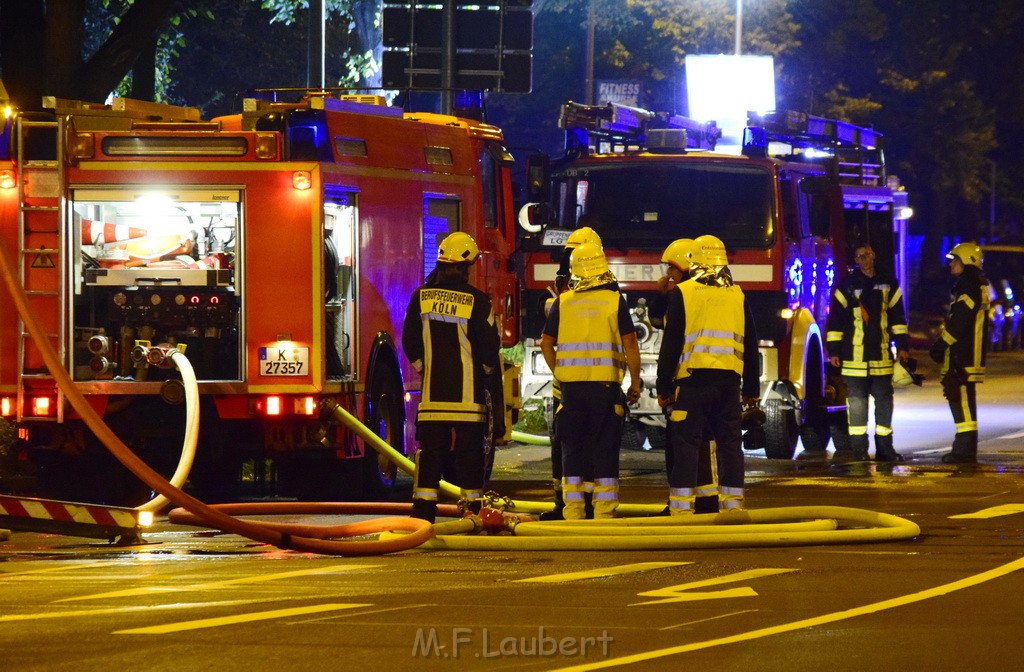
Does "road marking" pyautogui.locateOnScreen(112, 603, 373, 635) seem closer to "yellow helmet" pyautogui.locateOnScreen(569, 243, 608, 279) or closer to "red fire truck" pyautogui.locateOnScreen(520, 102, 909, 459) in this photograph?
Result: "yellow helmet" pyautogui.locateOnScreen(569, 243, 608, 279)

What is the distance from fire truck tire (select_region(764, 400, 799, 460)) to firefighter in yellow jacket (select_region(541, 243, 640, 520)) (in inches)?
217

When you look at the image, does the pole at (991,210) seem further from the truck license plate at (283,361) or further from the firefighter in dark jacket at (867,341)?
the truck license plate at (283,361)

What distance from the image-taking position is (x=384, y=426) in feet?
43.7

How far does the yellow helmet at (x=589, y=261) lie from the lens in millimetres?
11227

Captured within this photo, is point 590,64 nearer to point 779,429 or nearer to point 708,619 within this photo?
point 779,429

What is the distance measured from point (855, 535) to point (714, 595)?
2.12 meters

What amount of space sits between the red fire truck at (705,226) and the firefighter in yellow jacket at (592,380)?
437 cm

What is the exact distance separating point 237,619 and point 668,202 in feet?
30.8

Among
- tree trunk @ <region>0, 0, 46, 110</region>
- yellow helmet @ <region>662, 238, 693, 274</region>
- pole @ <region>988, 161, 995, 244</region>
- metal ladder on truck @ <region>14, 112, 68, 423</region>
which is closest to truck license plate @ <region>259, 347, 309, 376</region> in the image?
metal ladder on truck @ <region>14, 112, 68, 423</region>

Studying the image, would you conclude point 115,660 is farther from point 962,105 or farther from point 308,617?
point 962,105

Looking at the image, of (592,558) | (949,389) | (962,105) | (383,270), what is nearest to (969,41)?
(962,105)

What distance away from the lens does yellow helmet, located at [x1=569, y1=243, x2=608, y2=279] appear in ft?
36.8

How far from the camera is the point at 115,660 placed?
677 centimetres

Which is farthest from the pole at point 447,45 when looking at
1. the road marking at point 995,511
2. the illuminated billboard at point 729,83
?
the illuminated billboard at point 729,83
